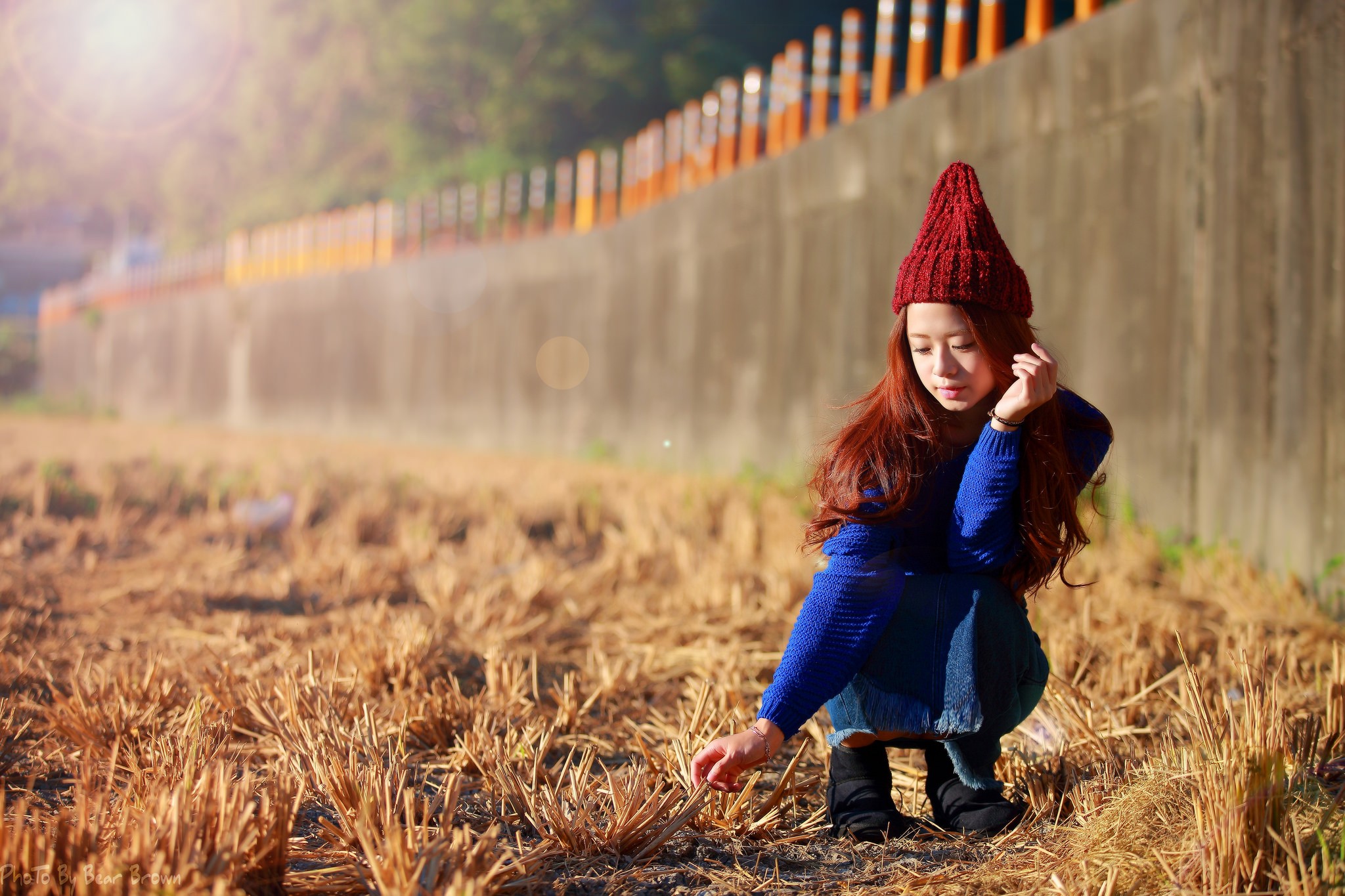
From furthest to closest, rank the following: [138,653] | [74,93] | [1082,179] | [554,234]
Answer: [74,93], [554,234], [1082,179], [138,653]

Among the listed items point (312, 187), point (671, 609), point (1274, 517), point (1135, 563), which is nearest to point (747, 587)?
point (671, 609)

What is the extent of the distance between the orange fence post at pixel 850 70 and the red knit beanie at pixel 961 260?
5.98 m

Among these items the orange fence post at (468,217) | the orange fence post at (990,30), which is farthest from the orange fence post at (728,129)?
the orange fence post at (468,217)

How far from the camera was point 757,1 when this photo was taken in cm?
2441

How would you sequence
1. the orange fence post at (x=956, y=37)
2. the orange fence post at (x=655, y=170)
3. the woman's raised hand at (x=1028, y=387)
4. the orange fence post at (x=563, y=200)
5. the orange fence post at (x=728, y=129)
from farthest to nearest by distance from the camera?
the orange fence post at (x=563, y=200)
the orange fence post at (x=655, y=170)
the orange fence post at (x=728, y=129)
the orange fence post at (x=956, y=37)
the woman's raised hand at (x=1028, y=387)

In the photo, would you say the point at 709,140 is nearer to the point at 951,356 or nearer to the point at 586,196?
the point at 586,196

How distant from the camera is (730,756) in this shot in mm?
1882

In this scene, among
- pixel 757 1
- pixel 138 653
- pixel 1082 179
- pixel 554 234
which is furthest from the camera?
pixel 757 1

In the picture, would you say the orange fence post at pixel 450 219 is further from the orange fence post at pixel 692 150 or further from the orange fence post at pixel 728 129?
the orange fence post at pixel 728 129

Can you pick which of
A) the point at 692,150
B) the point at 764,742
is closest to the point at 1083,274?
the point at 764,742

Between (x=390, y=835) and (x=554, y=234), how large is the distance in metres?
11.3

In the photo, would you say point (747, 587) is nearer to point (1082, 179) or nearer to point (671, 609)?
point (671, 609)

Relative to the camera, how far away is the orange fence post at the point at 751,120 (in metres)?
9.34

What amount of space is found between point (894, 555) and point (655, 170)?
944 centimetres
